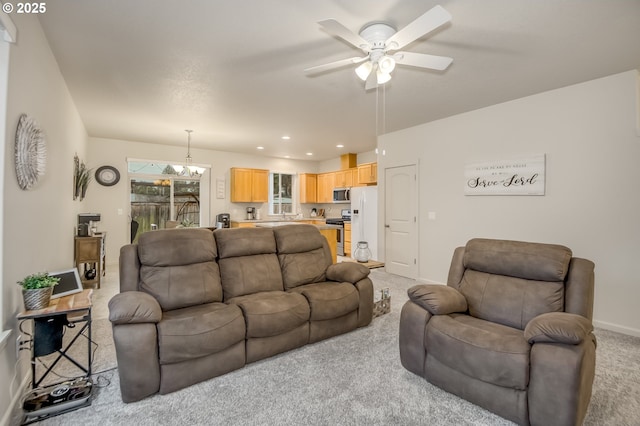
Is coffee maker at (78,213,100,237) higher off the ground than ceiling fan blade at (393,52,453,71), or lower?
lower

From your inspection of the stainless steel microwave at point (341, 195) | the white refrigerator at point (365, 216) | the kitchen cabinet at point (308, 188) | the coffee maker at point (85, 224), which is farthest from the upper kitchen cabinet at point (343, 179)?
the coffee maker at point (85, 224)

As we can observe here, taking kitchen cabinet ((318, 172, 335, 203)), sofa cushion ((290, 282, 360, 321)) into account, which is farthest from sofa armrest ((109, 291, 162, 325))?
kitchen cabinet ((318, 172, 335, 203))

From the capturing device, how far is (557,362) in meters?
1.61

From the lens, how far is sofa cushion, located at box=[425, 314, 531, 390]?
5.67 feet

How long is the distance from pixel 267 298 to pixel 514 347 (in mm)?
1779

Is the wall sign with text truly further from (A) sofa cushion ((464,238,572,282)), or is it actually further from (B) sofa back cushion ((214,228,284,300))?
(B) sofa back cushion ((214,228,284,300))

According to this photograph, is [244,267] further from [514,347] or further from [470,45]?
[470,45]

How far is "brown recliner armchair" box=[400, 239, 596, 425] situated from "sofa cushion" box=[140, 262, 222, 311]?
1.61 metres

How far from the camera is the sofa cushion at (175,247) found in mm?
2510

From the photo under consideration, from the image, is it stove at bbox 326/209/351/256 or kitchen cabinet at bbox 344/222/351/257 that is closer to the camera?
kitchen cabinet at bbox 344/222/351/257

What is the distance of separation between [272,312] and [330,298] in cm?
60

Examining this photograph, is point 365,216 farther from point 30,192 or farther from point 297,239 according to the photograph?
point 30,192

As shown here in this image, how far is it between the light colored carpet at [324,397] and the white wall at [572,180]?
94cm

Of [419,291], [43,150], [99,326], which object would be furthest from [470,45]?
[99,326]
